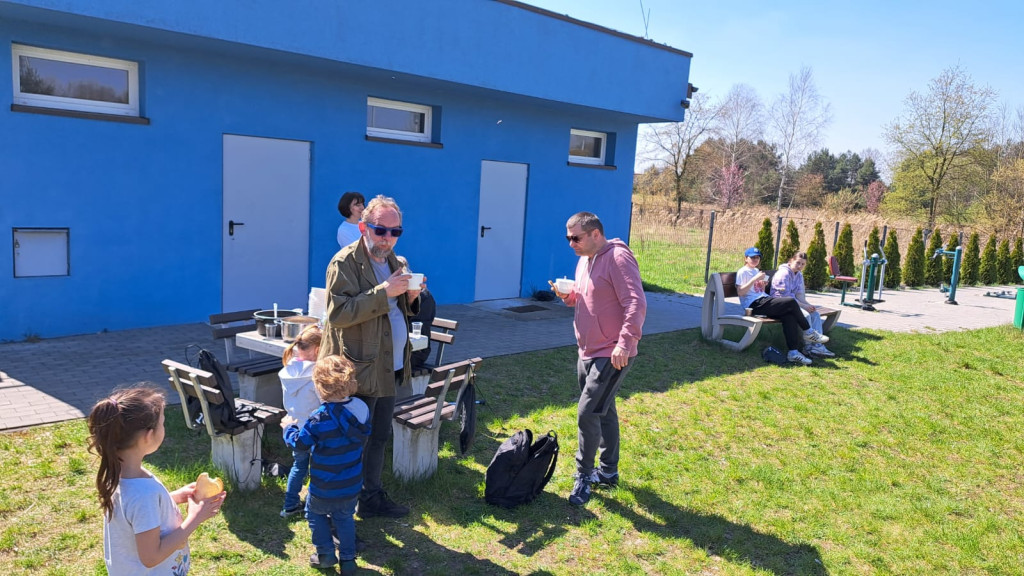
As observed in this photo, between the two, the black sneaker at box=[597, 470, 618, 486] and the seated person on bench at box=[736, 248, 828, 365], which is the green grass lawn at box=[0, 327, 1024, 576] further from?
the seated person on bench at box=[736, 248, 828, 365]

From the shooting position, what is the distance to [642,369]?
27.1 ft

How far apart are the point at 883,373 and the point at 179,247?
28.5 feet

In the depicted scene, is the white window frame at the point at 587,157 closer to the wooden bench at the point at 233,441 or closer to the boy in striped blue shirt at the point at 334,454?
the wooden bench at the point at 233,441

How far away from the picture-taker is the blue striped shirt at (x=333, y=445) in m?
3.52

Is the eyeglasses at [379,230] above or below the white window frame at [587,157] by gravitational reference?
below

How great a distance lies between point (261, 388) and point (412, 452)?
56.0 inches

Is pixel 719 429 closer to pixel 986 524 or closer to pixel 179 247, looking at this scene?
pixel 986 524

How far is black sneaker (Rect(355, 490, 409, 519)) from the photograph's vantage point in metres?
4.22

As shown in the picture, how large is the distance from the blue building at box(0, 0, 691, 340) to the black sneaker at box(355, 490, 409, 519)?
5.56m

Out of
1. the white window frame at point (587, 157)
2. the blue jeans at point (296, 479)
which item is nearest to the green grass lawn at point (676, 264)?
the white window frame at point (587, 157)

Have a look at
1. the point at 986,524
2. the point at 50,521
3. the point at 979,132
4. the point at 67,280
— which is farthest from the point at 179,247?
the point at 979,132

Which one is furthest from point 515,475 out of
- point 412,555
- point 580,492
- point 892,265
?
point 892,265

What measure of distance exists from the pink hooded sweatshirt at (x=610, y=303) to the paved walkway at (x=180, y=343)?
3484 mm

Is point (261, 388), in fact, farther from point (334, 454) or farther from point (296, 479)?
point (334, 454)
